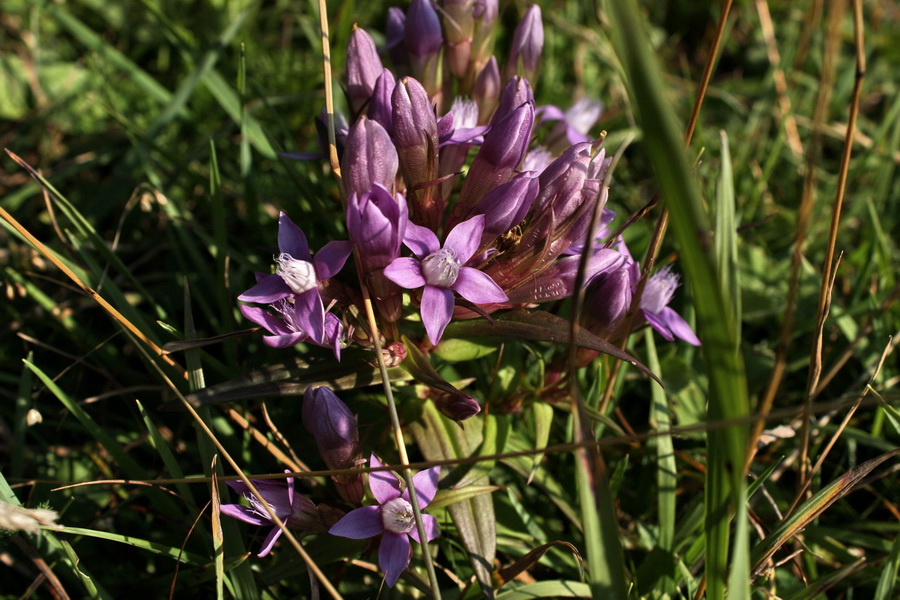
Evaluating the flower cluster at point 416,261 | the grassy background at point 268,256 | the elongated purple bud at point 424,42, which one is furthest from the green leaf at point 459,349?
the elongated purple bud at point 424,42

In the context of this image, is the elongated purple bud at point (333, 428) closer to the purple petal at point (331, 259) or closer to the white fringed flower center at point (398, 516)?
the white fringed flower center at point (398, 516)

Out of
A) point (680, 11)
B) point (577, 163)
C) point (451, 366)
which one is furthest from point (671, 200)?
point (680, 11)

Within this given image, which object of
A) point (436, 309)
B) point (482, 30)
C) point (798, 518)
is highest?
point (482, 30)

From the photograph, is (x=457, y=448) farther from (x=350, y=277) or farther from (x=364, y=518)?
(x=350, y=277)

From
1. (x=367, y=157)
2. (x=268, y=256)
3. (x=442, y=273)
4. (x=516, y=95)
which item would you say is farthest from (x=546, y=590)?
(x=268, y=256)

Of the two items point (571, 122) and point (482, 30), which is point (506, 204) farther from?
point (571, 122)
